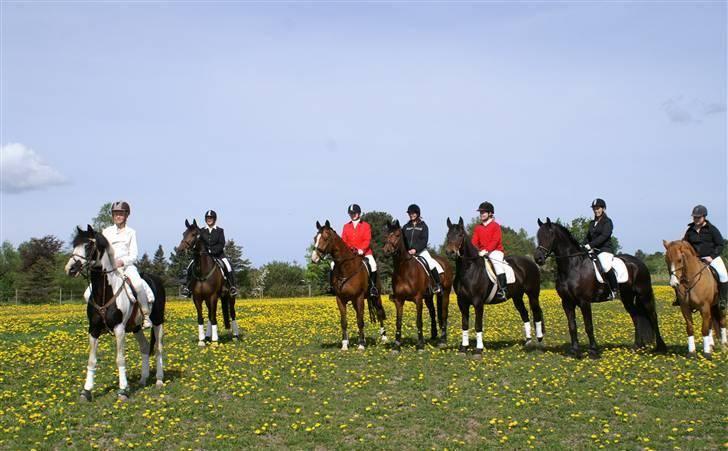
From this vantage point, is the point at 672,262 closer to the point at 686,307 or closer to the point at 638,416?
the point at 686,307

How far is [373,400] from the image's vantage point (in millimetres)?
12523

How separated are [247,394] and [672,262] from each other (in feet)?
36.1

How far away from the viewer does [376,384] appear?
1369cm

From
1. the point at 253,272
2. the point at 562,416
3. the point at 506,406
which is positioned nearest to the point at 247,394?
the point at 506,406

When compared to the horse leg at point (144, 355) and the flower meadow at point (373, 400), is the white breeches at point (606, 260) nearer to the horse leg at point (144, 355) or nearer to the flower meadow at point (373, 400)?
the flower meadow at point (373, 400)

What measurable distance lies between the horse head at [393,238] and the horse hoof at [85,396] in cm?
787

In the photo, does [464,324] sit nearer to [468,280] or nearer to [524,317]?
[468,280]

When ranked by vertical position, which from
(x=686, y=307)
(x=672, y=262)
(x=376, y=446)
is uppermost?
(x=672, y=262)

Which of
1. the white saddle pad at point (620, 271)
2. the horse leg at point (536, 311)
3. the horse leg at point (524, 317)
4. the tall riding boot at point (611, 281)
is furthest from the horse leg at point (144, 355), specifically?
the white saddle pad at point (620, 271)

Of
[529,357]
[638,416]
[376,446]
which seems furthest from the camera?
[529,357]

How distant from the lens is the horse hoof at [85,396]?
1255cm

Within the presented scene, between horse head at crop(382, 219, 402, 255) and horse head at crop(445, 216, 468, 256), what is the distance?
4.53 ft

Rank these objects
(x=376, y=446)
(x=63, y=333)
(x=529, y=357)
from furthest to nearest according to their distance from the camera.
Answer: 1. (x=63, y=333)
2. (x=529, y=357)
3. (x=376, y=446)

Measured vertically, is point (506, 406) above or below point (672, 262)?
below
